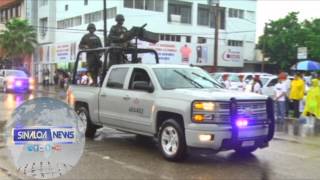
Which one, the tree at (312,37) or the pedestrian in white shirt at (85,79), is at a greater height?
the tree at (312,37)

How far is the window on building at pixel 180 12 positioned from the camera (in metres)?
52.3

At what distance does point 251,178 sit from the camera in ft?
25.5

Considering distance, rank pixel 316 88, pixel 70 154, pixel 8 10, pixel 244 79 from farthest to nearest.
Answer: pixel 8 10
pixel 244 79
pixel 316 88
pixel 70 154

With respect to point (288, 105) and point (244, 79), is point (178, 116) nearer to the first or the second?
point (288, 105)

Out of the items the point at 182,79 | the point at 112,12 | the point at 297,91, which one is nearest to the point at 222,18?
the point at 112,12

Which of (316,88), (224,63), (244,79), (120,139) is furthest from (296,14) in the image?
(120,139)

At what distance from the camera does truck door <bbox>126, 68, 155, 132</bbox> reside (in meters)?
9.85

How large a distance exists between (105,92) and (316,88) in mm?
7335

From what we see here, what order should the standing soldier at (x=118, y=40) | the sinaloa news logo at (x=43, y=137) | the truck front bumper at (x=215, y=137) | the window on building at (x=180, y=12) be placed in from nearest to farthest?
1. the sinaloa news logo at (x=43, y=137)
2. the truck front bumper at (x=215, y=137)
3. the standing soldier at (x=118, y=40)
4. the window on building at (x=180, y=12)

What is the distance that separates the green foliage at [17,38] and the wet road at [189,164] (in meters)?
Answer: 52.3

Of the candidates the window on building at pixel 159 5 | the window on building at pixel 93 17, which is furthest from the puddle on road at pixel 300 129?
the window on building at pixel 93 17

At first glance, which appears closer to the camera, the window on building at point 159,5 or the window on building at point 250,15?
the window on building at point 159,5


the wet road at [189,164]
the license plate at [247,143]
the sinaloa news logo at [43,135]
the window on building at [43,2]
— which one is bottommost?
the wet road at [189,164]

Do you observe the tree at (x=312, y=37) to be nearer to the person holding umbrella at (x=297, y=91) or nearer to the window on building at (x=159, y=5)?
the window on building at (x=159, y=5)
